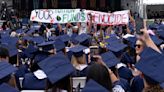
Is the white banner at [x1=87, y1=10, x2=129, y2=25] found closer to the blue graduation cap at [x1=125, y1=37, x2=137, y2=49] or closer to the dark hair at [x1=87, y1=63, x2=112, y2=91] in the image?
the blue graduation cap at [x1=125, y1=37, x2=137, y2=49]

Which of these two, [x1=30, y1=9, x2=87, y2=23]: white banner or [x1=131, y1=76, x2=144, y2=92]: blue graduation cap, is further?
[x1=30, y1=9, x2=87, y2=23]: white banner

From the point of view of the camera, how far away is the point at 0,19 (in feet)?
89.0

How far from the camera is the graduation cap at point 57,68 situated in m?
5.87

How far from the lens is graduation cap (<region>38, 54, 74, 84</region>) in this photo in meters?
5.87

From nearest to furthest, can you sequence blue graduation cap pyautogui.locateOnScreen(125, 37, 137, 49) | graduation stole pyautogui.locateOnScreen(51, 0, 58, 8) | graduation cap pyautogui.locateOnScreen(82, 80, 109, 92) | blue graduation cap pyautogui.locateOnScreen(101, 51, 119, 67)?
1. graduation cap pyautogui.locateOnScreen(82, 80, 109, 92)
2. blue graduation cap pyautogui.locateOnScreen(101, 51, 119, 67)
3. blue graduation cap pyautogui.locateOnScreen(125, 37, 137, 49)
4. graduation stole pyautogui.locateOnScreen(51, 0, 58, 8)

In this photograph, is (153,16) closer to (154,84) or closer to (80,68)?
(80,68)

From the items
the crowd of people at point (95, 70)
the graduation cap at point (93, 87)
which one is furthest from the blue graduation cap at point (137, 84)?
the graduation cap at point (93, 87)

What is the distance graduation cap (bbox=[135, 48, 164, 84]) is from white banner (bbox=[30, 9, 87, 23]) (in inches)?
473

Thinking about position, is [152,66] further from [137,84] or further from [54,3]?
[54,3]

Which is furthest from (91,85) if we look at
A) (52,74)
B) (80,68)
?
(80,68)

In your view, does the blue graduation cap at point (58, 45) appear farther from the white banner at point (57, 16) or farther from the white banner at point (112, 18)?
the white banner at point (57, 16)

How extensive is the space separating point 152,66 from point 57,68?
1.18 meters

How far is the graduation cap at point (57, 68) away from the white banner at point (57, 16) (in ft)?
37.7

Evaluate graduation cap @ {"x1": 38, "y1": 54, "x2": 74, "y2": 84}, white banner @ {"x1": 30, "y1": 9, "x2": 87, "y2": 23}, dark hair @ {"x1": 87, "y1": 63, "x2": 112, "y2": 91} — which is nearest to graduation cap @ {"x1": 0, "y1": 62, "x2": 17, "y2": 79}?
graduation cap @ {"x1": 38, "y1": 54, "x2": 74, "y2": 84}
